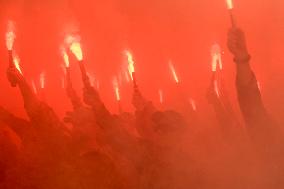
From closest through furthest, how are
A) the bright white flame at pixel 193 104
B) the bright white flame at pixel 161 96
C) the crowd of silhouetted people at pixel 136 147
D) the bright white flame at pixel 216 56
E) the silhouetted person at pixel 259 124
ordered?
the crowd of silhouetted people at pixel 136 147 → the silhouetted person at pixel 259 124 → the bright white flame at pixel 193 104 → the bright white flame at pixel 161 96 → the bright white flame at pixel 216 56

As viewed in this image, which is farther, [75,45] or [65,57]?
[65,57]

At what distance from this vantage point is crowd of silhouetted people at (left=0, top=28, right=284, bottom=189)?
284 inches

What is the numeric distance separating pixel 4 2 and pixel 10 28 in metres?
0.45

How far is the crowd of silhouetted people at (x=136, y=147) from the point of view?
23.7 ft

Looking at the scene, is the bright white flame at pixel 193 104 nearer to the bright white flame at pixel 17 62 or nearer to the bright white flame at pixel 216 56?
the bright white flame at pixel 216 56

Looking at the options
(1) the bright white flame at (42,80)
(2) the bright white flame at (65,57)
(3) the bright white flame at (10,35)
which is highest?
(3) the bright white flame at (10,35)

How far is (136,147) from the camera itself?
7.53 m

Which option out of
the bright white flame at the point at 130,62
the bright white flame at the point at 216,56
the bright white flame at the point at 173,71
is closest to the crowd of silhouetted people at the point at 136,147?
the bright white flame at the point at 130,62

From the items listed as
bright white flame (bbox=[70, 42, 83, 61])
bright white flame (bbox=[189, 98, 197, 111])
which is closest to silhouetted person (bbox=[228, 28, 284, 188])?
bright white flame (bbox=[189, 98, 197, 111])

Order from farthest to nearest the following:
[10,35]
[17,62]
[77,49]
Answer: [17,62] < [10,35] < [77,49]

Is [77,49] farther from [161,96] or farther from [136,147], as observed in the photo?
[161,96]

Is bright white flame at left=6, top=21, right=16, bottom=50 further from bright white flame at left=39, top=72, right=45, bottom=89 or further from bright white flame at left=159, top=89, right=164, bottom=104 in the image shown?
bright white flame at left=159, top=89, right=164, bottom=104

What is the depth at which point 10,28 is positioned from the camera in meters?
8.12

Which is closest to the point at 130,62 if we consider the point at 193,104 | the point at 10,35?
the point at 193,104
